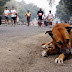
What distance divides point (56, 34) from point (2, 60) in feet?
5.57

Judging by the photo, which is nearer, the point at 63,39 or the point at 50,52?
the point at 63,39

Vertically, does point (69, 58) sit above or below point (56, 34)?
below

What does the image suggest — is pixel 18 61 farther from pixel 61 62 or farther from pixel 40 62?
pixel 61 62

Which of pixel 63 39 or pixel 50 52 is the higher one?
pixel 63 39

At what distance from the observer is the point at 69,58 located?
5.40m

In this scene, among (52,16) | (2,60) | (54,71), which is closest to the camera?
(54,71)

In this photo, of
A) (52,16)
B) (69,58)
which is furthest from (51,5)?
(69,58)

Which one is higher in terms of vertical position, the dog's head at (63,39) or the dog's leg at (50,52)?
the dog's head at (63,39)

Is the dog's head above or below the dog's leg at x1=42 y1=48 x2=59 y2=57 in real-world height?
above

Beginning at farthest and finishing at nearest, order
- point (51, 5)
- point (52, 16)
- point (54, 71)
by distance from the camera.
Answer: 1. point (51, 5)
2. point (52, 16)
3. point (54, 71)

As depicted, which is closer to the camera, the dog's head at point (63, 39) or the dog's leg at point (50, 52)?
the dog's head at point (63, 39)

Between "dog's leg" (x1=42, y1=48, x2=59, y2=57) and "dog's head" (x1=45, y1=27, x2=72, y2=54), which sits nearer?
"dog's head" (x1=45, y1=27, x2=72, y2=54)

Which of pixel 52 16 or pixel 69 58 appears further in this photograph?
pixel 52 16

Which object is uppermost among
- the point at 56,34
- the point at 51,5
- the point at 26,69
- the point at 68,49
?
the point at 51,5
